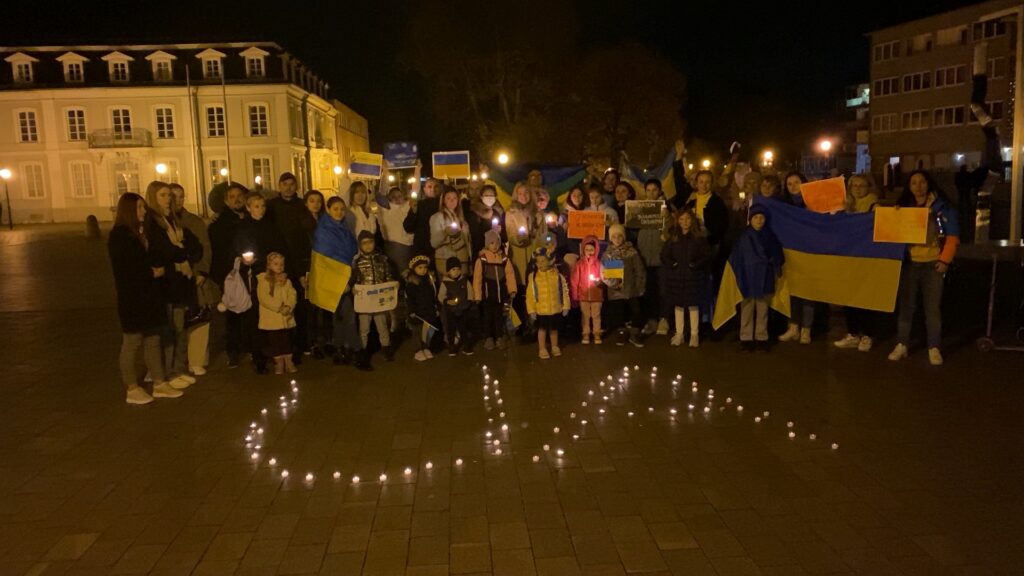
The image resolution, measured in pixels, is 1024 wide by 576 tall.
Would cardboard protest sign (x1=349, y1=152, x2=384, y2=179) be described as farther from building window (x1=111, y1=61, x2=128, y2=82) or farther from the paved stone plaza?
building window (x1=111, y1=61, x2=128, y2=82)

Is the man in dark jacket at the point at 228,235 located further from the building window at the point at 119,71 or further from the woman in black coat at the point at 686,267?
the building window at the point at 119,71

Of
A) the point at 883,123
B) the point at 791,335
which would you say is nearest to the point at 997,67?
the point at 883,123

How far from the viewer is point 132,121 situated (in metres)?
54.2

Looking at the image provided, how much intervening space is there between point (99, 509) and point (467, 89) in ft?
106

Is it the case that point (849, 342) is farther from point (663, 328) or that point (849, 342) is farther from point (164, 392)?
point (164, 392)

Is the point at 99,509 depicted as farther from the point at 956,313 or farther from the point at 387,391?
the point at 956,313

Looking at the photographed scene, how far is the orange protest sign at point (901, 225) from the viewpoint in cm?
827

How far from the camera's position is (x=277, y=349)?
8.53 m

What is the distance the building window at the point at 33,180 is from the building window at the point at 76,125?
2.84m

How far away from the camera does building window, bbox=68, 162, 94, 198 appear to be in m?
53.6

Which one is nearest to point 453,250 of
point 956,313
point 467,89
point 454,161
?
point 454,161

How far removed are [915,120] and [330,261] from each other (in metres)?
63.9

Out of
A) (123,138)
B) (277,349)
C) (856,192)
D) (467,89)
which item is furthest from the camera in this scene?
(123,138)

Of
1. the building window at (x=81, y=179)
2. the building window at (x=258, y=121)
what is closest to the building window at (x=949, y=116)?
the building window at (x=258, y=121)
